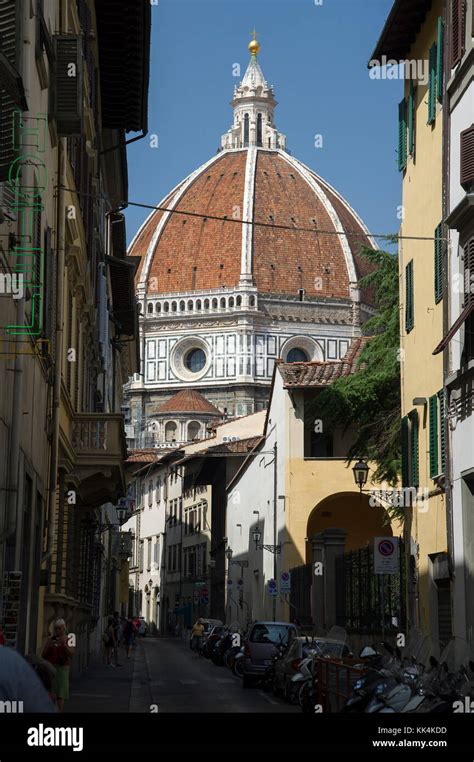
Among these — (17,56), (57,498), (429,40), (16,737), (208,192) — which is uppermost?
(208,192)

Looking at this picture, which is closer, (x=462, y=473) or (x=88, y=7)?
(x=462, y=473)

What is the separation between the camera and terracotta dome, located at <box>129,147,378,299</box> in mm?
137875

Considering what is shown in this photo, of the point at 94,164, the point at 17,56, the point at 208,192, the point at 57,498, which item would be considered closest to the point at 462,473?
the point at 57,498

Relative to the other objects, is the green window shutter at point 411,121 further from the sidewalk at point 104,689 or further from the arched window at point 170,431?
the arched window at point 170,431

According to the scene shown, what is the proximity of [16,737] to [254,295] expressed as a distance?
A: 426ft

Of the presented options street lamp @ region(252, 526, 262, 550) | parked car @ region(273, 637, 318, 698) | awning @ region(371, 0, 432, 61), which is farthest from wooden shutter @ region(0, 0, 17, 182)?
street lamp @ region(252, 526, 262, 550)

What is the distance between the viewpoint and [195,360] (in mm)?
136125

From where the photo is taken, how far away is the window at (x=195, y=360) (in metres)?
136

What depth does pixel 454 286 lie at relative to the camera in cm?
1759

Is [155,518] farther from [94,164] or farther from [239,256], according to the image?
[94,164]

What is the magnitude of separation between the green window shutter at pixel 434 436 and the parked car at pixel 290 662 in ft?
9.56

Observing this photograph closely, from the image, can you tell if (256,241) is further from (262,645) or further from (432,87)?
(432,87)

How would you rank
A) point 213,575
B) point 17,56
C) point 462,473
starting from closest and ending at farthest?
point 17,56
point 462,473
point 213,575

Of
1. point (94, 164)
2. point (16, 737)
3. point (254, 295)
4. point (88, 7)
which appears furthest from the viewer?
point (254, 295)
